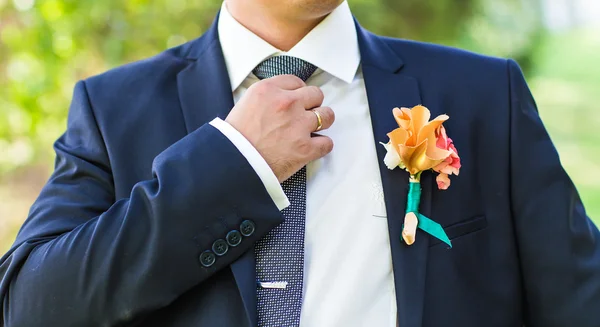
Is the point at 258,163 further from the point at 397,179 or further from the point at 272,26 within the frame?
the point at 272,26

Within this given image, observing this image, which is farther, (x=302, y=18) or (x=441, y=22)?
(x=441, y=22)

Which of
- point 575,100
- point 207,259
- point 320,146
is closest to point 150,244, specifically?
point 207,259

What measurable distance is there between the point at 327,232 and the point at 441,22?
2.77 m

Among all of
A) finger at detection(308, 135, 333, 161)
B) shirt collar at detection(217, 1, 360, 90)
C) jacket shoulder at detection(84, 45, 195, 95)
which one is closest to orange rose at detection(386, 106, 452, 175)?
finger at detection(308, 135, 333, 161)

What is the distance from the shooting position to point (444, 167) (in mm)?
1316

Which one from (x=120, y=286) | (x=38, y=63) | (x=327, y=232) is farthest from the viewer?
(x=38, y=63)

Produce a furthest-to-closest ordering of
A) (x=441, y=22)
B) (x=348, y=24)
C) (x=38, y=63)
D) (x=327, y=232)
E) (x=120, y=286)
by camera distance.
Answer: (x=441, y=22), (x=38, y=63), (x=348, y=24), (x=327, y=232), (x=120, y=286)

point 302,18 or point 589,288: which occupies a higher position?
point 302,18

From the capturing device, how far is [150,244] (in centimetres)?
121

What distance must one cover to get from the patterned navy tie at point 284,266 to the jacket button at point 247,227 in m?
0.07

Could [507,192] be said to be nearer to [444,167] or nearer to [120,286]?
[444,167]

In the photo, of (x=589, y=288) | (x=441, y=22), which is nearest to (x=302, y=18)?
(x=589, y=288)

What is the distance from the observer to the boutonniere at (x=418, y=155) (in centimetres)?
129

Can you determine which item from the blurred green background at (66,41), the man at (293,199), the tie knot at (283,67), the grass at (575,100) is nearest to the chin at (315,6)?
the man at (293,199)
